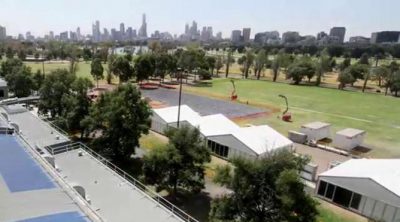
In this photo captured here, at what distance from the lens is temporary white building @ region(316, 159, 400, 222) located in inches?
915

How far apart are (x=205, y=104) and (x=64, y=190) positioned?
1761 inches

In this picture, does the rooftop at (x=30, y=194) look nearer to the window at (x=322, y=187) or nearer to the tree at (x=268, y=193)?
the tree at (x=268, y=193)

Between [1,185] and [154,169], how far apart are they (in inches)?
368

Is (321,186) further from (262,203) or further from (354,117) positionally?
(354,117)

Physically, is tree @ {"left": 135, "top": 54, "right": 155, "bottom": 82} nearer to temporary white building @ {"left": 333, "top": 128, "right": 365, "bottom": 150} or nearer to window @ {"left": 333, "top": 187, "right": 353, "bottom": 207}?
temporary white building @ {"left": 333, "top": 128, "right": 365, "bottom": 150}

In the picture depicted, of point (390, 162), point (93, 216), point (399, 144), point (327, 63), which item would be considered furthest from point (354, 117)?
point (93, 216)

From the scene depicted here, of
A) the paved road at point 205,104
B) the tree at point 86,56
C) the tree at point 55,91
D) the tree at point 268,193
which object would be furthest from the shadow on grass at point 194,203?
the tree at point 86,56

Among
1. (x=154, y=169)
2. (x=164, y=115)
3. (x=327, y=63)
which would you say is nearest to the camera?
(x=154, y=169)

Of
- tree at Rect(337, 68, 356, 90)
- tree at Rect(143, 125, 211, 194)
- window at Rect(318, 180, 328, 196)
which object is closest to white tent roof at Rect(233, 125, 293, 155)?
window at Rect(318, 180, 328, 196)

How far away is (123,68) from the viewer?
7138 centimetres

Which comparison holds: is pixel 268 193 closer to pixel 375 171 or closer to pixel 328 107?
pixel 375 171

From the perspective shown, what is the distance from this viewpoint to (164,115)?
41.6 meters

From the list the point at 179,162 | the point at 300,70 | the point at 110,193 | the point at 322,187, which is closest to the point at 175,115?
the point at 179,162

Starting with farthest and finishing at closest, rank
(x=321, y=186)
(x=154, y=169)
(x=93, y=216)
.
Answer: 1. (x=321, y=186)
2. (x=154, y=169)
3. (x=93, y=216)
